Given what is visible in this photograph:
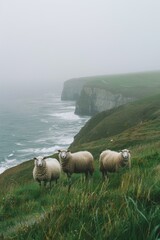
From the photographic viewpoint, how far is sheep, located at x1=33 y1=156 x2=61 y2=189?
51.6 feet

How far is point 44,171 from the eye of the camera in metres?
15.9

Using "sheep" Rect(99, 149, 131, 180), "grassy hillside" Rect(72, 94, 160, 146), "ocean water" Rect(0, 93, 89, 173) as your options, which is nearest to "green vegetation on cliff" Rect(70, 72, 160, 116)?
"ocean water" Rect(0, 93, 89, 173)

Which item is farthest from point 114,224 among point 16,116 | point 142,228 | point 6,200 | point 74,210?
point 16,116

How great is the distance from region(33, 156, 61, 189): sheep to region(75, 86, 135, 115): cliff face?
14709cm

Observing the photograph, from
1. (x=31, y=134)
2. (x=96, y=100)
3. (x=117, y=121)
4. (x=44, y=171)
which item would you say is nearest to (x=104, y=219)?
(x=44, y=171)

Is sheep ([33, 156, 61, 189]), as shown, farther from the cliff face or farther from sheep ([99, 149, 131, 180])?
the cliff face

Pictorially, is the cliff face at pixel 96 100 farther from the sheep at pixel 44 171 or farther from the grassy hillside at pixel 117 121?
the sheep at pixel 44 171

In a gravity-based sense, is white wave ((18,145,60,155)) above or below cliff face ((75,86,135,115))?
below

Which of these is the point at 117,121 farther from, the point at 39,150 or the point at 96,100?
the point at 96,100

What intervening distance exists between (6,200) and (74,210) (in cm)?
644

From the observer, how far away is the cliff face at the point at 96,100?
549 ft

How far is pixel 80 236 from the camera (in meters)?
4.27

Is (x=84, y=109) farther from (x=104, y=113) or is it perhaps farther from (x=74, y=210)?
(x=74, y=210)

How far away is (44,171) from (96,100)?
166m
